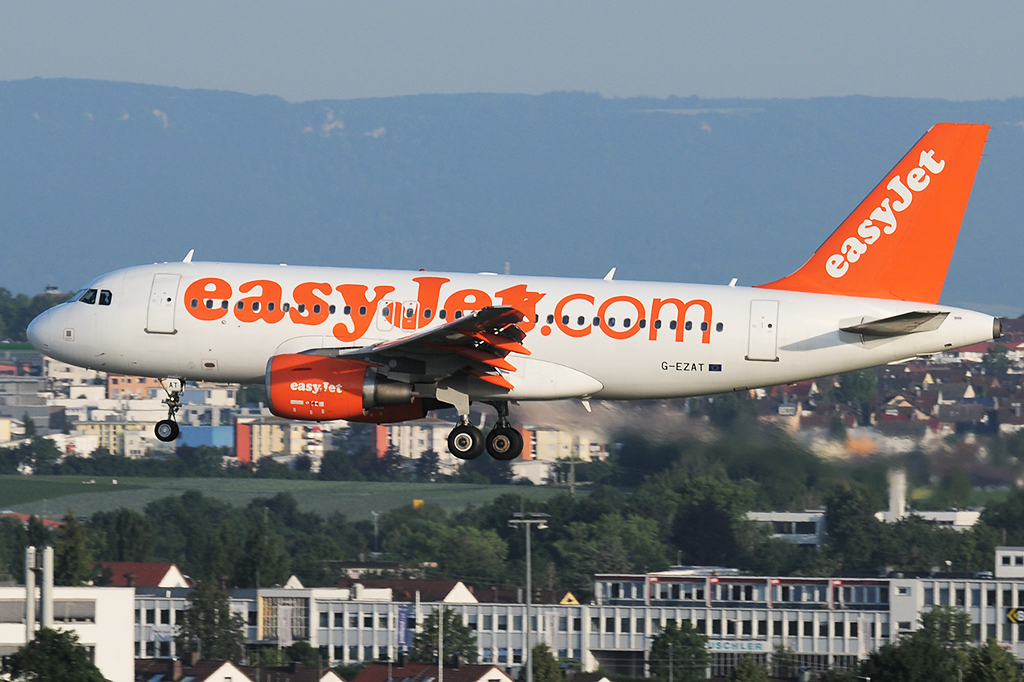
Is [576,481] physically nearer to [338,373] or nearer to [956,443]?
[956,443]

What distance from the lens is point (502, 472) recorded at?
131250 mm

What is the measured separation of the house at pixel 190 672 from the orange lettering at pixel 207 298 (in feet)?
114

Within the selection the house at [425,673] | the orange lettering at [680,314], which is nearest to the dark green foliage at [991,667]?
the house at [425,673]

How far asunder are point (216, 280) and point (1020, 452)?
4298cm

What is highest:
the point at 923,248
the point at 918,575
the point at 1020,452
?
the point at 923,248

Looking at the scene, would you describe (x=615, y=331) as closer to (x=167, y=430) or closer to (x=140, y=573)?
(x=167, y=430)

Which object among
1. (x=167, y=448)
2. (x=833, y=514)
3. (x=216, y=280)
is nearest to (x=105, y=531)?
(x=167, y=448)

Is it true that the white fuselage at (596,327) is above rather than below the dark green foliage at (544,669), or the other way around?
above

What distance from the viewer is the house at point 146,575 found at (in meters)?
110

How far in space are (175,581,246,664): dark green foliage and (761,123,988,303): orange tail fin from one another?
6287 cm

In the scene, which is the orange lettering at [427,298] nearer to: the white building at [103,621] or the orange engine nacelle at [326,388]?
the orange engine nacelle at [326,388]

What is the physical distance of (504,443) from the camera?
125 ft

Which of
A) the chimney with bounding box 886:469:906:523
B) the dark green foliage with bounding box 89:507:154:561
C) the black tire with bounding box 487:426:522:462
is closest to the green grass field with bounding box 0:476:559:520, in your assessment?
the dark green foliage with bounding box 89:507:154:561

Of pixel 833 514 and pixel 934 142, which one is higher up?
pixel 934 142
